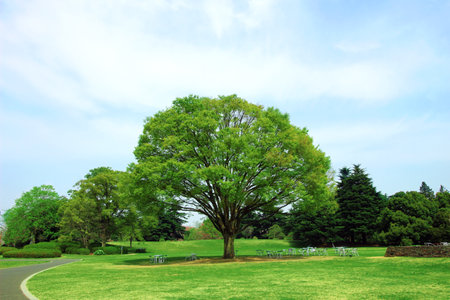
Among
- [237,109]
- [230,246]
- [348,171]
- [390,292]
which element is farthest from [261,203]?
[348,171]

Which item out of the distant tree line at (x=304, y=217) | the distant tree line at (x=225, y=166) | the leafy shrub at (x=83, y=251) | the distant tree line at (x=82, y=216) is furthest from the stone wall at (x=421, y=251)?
the leafy shrub at (x=83, y=251)

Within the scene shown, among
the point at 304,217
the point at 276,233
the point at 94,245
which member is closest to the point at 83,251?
the point at 94,245

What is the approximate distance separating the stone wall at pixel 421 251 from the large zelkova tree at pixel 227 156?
22.0 ft

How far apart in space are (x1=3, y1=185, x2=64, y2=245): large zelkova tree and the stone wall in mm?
52379

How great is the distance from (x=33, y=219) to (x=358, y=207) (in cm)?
5876

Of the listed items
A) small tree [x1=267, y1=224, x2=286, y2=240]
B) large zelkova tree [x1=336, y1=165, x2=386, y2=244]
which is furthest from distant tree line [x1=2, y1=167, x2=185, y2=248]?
small tree [x1=267, y1=224, x2=286, y2=240]

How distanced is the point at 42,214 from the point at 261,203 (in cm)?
4812

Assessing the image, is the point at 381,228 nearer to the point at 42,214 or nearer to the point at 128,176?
the point at 128,176

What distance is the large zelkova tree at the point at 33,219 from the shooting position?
54406mm

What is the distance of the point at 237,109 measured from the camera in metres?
26.9

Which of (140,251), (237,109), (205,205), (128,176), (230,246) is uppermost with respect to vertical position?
(237,109)

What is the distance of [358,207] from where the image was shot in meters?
53.2

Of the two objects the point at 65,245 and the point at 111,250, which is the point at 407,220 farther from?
the point at 65,245

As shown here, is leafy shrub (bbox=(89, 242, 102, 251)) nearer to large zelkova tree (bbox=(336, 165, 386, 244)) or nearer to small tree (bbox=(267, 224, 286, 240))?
small tree (bbox=(267, 224, 286, 240))
